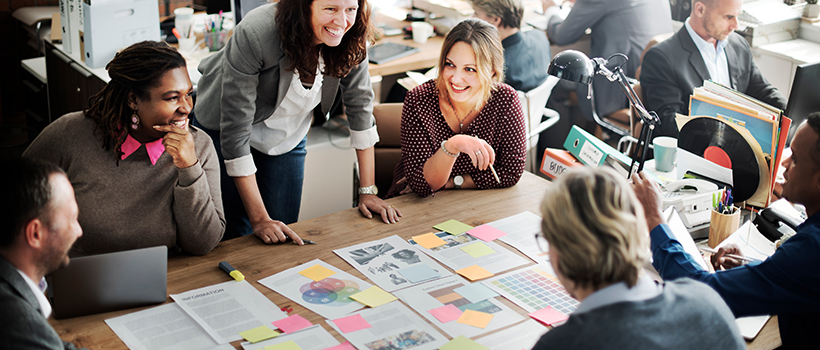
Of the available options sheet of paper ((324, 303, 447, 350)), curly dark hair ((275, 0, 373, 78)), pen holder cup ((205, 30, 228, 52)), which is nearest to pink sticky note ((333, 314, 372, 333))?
sheet of paper ((324, 303, 447, 350))

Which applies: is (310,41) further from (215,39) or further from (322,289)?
(215,39)

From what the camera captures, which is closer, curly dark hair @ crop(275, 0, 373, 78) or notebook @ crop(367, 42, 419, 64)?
curly dark hair @ crop(275, 0, 373, 78)

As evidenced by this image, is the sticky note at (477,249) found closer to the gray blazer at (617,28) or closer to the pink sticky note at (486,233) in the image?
the pink sticky note at (486,233)

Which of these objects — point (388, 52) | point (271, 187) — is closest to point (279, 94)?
point (271, 187)

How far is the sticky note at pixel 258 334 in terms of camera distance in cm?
135

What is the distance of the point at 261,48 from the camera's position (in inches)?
71.9

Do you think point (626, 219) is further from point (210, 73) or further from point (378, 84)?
point (378, 84)

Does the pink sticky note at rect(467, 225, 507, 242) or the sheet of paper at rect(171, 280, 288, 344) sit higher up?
the pink sticky note at rect(467, 225, 507, 242)

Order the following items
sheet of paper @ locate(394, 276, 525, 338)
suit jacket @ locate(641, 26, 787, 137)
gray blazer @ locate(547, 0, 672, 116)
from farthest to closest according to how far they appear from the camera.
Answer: gray blazer @ locate(547, 0, 672, 116) < suit jacket @ locate(641, 26, 787, 137) < sheet of paper @ locate(394, 276, 525, 338)

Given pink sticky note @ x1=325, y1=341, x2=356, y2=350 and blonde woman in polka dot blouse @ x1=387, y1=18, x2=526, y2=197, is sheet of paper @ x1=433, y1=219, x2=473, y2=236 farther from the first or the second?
pink sticky note @ x1=325, y1=341, x2=356, y2=350

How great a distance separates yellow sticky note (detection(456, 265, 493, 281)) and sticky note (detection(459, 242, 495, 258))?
2.8 inches

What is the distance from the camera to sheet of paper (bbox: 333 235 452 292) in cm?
161

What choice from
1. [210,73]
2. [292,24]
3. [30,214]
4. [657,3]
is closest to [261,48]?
[292,24]

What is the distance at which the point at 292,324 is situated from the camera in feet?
4.64
